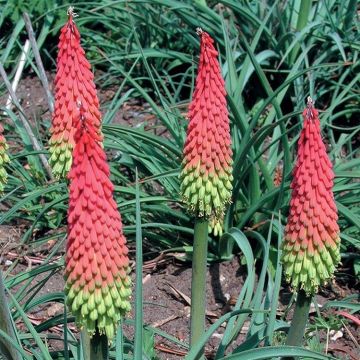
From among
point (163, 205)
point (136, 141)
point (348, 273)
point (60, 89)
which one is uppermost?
point (60, 89)

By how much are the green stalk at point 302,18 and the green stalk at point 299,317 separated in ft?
11.7

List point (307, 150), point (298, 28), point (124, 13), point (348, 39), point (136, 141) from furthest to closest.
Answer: point (124, 13) < point (298, 28) < point (348, 39) < point (136, 141) < point (307, 150)

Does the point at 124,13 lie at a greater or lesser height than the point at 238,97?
greater

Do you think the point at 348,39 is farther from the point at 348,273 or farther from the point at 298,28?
the point at 348,273

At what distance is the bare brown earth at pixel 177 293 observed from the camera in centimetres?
409

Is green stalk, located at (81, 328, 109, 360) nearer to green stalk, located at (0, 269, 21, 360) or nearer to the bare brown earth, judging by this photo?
green stalk, located at (0, 269, 21, 360)

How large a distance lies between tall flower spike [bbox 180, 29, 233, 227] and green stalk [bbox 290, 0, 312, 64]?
3.28 meters

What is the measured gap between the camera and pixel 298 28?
20.2 feet

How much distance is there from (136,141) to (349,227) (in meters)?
1.28

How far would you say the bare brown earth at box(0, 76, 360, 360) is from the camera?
409cm

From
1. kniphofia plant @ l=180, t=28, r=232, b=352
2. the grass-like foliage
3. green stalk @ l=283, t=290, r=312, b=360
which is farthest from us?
the grass-like foliage

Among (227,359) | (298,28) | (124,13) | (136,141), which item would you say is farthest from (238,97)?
(227,359)

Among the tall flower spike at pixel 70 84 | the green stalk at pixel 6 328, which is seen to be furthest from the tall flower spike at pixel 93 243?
the tall flower spike at pixel 70 84

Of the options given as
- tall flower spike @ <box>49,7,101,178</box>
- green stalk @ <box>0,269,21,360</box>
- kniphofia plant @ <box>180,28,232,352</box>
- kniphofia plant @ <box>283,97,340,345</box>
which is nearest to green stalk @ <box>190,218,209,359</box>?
kniphofia plant @ <box>180,28,232,352</box>
